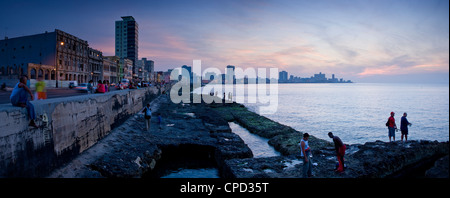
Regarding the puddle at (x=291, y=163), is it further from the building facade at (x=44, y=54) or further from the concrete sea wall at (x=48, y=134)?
the building facade at (x=44, y=54)

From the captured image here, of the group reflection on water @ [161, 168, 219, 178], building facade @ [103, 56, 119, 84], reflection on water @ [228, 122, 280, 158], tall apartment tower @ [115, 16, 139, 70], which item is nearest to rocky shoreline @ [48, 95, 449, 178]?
reflection on water @ [161, 168, 219, 178]

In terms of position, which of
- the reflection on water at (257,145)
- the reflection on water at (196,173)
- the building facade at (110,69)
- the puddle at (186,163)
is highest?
the building facade at (110,69)

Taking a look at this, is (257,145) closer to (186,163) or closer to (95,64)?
(186,163)

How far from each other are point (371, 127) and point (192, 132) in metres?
32.1

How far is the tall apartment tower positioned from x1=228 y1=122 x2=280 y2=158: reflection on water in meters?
125

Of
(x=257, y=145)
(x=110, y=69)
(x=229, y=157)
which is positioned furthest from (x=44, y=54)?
(x=229, y=157)

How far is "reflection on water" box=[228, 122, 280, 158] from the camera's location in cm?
2005

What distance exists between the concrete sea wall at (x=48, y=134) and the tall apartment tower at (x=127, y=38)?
135431 millimetres

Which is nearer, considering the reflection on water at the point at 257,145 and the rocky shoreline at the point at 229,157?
the rocky shoreline at the point at 229,157

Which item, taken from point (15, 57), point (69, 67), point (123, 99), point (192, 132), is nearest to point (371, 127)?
point (192, 132)

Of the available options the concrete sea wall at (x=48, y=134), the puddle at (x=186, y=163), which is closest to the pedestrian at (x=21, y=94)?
the concrete sea wall at (x=48, y=134)

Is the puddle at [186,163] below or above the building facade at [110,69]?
below

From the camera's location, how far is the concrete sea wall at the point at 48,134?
7.41 meters
